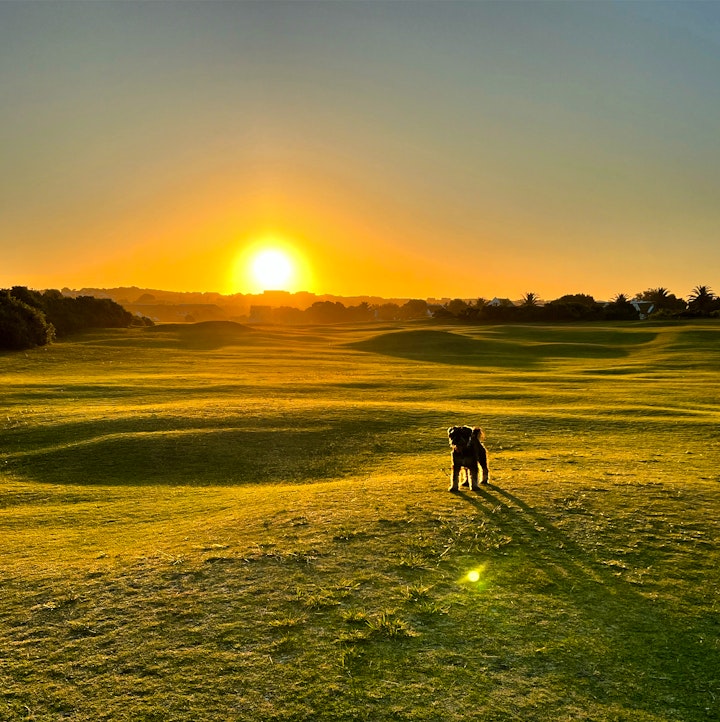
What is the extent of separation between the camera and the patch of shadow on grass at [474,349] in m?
53.2

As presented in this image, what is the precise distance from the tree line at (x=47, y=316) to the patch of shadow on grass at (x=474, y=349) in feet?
116

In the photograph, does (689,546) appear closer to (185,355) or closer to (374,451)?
(374,451)

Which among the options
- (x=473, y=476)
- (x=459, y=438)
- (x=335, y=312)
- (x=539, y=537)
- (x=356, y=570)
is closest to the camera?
(x=356, y=570)

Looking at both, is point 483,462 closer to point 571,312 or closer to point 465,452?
point 465,452

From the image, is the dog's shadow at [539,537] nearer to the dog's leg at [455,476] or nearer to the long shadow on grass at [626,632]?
the long shadow on grass at [626,632]

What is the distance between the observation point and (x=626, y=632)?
6.47m

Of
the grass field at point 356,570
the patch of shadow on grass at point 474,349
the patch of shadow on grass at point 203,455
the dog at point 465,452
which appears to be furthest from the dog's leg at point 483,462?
the patch of shadow on grass at point 474,349

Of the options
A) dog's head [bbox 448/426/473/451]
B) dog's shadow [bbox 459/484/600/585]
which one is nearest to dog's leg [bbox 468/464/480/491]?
dog's shadow [bbox 459/484/600/585]

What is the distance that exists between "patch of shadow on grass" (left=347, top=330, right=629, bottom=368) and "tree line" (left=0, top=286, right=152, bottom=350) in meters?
35.3

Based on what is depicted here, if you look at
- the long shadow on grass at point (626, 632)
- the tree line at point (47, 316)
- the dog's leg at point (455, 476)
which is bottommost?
the long shadow on grass at point (626, 632)

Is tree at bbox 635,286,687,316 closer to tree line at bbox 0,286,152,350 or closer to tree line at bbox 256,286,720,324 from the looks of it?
tree line at bbox 256,286,720,324

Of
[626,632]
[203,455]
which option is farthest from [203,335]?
[626,632]

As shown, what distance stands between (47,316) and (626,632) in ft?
245

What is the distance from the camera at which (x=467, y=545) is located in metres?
9.08
